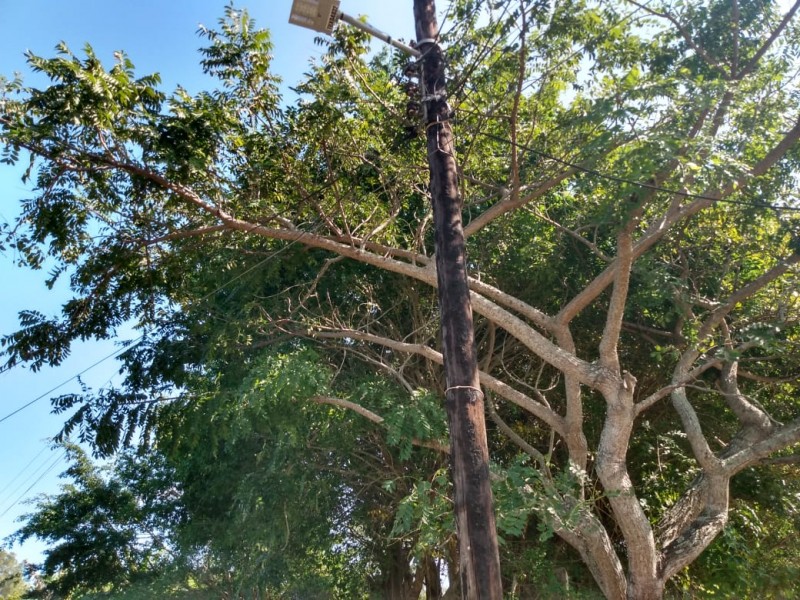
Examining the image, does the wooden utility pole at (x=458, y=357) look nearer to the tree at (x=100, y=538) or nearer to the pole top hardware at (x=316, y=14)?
the pole top hardware at (x=316, y=14)

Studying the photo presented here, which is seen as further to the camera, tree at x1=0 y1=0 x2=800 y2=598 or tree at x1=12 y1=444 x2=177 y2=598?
tree at x1=12 y1=444 x2=177 y2=598

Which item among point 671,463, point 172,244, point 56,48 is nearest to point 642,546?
point 671,463

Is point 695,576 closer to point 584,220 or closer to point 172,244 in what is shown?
point 584,220

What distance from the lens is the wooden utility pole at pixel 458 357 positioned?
4734mm

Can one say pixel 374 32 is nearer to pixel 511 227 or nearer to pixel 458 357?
pixel 458 357

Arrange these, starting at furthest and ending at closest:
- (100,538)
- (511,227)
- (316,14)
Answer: (100,538) → (511,227) → (316,14)

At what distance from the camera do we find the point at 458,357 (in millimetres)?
5285

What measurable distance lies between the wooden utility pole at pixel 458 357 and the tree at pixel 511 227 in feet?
4.34

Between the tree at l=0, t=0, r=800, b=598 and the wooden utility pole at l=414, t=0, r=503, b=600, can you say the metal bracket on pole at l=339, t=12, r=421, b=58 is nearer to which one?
the wooden utility pole at l=414, t=0, r=503, b=600

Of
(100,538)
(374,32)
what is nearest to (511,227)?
(374,32)

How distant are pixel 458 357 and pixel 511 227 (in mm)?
7193

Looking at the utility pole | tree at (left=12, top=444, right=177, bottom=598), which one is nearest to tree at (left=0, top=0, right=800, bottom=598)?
the utility pole

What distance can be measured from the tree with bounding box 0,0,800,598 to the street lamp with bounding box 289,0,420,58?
1638mm

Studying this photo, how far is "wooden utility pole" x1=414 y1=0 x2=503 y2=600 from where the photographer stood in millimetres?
4734
